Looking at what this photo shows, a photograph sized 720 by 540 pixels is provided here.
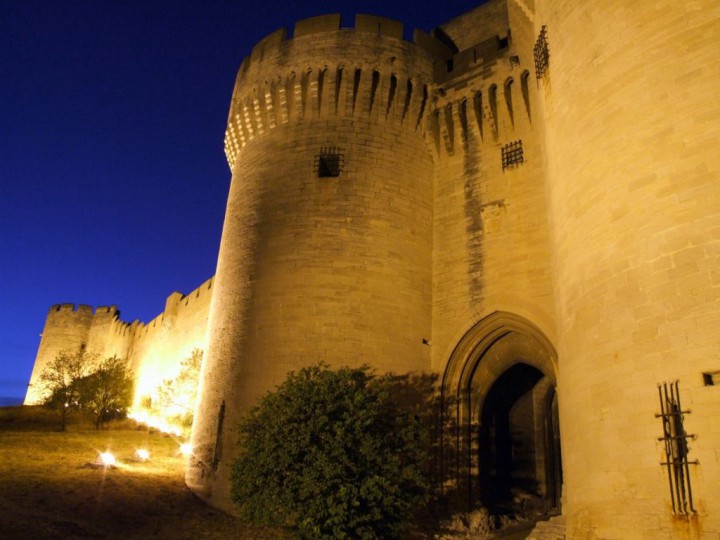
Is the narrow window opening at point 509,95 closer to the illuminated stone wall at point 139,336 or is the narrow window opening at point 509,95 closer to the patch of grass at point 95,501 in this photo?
the patch of grass at point 95,501

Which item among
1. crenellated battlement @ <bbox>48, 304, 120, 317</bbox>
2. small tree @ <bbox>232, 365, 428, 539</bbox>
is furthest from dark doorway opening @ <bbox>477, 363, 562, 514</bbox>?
crenellated battlement @ <bbox>48, 304, 120, 317</bbox>

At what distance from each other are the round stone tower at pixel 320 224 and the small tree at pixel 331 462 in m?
2.07

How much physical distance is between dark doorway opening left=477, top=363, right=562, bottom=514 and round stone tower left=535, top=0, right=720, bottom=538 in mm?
3487

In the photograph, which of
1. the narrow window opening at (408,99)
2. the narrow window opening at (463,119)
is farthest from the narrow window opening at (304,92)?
the narrow window opening at (463,119)

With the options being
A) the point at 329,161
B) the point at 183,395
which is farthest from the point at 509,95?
the point at 183,395

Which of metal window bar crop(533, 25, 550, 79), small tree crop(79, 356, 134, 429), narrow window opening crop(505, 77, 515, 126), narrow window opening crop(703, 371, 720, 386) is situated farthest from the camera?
small tree crop(79, 356, 134, 429)

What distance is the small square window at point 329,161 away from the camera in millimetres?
12031

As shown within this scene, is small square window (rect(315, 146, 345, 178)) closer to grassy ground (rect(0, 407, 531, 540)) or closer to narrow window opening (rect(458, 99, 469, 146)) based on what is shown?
narrow window opening (rect(458, 99, 469, 146))

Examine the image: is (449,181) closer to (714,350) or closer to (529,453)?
(529,453)

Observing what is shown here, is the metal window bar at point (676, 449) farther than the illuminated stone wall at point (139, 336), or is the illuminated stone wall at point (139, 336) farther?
the illuminated stone wall at point (139, 336)

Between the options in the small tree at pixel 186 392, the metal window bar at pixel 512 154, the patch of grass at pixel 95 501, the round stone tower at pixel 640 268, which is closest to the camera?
the round stone tower at pixel 640 268

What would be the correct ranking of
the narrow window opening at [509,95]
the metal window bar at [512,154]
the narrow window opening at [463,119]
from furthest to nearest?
the narrow window opening at [463,119] < the narrow window opening at [509,95] < the metal window bar at [512,154]

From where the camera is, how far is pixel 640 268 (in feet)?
20.5

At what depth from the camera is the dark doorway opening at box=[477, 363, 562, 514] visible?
36.2ft
